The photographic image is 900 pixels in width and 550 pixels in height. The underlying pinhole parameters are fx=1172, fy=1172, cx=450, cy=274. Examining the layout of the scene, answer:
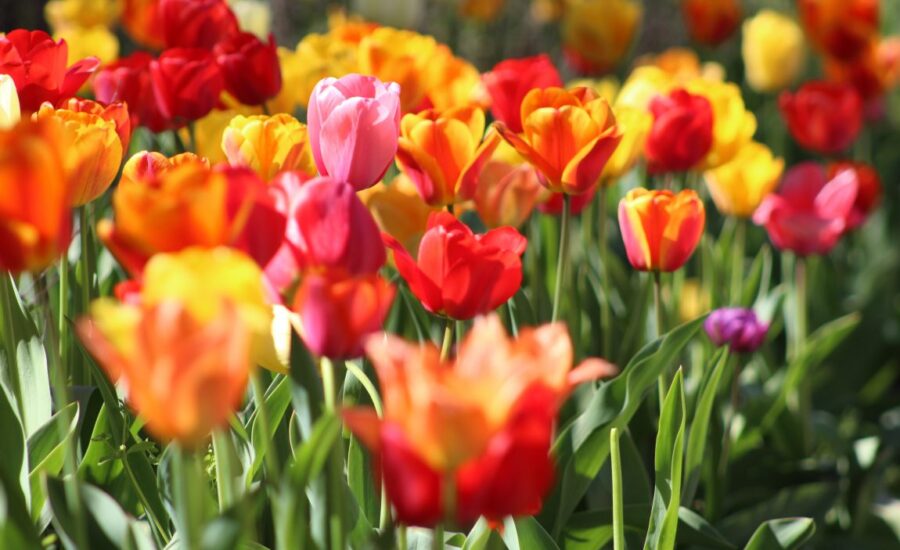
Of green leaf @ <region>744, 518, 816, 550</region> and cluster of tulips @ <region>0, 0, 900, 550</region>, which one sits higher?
cluster of tulips @ <region>0, 0, 900, 550</region>

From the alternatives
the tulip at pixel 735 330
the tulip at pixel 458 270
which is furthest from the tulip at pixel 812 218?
the tulip at pixel 458 270

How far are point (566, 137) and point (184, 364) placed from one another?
0.71 metres

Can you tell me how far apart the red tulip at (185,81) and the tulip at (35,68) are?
0.18 m

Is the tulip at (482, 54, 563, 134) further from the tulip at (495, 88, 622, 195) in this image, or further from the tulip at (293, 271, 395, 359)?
the tulip at (293, 271, 395, 359)

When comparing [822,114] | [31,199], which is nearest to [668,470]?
[31,199]

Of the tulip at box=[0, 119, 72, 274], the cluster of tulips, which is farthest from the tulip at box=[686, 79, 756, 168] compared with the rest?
the tulip at box=[0, 119, 72, 274]

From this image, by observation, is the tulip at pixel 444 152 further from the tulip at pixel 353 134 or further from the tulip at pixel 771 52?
the tulip at pixel 771 52

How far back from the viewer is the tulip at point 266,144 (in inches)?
43.4

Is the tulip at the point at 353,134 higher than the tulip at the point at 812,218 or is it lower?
higher

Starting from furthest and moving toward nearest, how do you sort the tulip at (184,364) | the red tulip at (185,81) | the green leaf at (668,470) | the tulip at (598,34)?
1. the tulip at (598,34)
2. the red tulip at (185,81)
3. the green leaf at (668,470)
4. the tulip at (184,364)

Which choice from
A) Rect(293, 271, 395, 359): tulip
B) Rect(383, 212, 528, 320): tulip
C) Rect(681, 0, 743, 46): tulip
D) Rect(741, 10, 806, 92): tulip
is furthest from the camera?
Rect(681, 0, 743, 46): tulip

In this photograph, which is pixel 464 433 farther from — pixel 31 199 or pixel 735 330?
pixel 735 330

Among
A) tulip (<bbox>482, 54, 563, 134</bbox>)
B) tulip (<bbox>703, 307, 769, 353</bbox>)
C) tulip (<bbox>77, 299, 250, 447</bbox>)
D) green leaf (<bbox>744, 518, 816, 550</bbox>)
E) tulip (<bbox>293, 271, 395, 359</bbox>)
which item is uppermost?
tulip (<bbox>77, 299, 250, 447</bbox>)

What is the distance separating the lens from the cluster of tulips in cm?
62
